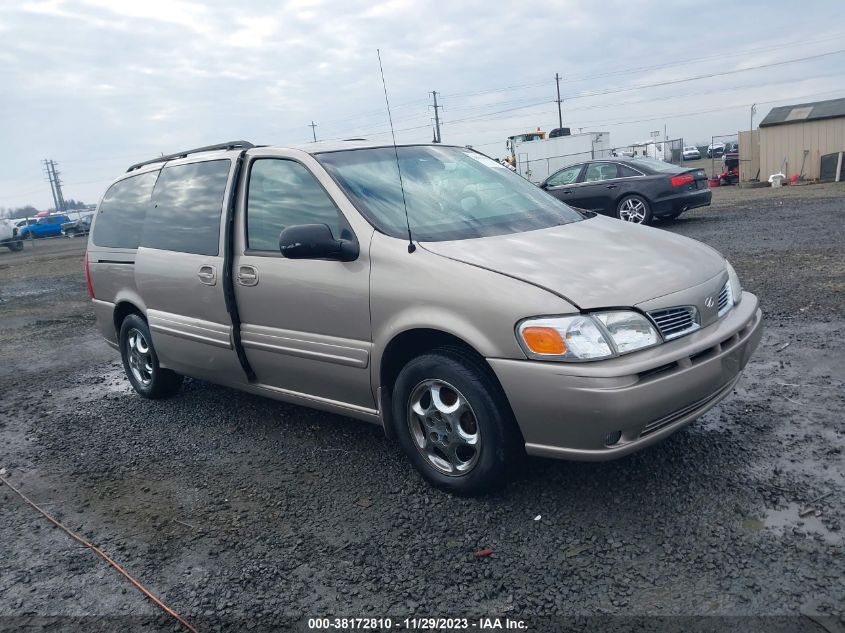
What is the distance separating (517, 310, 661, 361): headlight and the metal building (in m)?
24.6

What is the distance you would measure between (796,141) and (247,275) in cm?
2502

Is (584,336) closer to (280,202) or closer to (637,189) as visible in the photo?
(280,202)

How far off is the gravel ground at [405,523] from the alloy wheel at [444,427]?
0.71ft

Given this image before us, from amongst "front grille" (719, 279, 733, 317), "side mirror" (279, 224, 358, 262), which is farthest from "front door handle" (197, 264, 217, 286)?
"front grille" (719, 279, 733, 317)

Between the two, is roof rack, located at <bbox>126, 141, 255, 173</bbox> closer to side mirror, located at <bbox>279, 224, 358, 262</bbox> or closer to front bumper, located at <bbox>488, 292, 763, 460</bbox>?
side mirror, located at <bbox>279, 224, 358, 262</bbox>

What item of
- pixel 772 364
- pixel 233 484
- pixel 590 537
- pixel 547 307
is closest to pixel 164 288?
pixel 233 484

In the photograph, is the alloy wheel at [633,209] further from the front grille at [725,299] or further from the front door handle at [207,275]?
the front door handle at [207,275]

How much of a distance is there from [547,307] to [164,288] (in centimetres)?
294

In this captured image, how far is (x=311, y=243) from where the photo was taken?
3.48 m

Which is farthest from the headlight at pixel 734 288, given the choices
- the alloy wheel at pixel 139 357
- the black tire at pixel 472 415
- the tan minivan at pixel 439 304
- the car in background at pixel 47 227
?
the car in background at pixel 47 227

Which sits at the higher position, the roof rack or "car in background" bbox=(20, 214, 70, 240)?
the roof rack

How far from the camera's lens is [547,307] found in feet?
9.69

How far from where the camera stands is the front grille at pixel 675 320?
3.05 m

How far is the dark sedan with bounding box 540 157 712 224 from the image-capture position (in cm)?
1345
